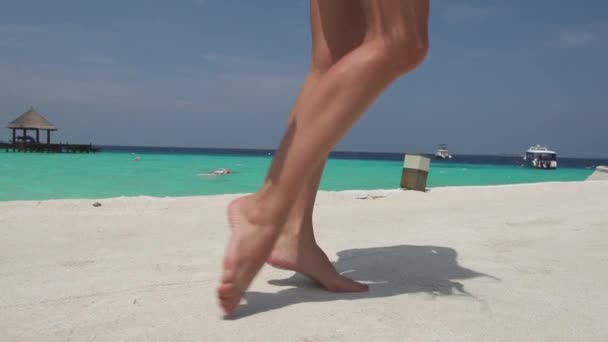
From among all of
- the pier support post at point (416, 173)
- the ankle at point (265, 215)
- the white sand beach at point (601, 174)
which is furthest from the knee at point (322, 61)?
the white sand beach at point (601, 174)

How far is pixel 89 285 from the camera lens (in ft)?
5.38

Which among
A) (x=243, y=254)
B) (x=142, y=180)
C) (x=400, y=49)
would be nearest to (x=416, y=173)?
(x=400, y=49)

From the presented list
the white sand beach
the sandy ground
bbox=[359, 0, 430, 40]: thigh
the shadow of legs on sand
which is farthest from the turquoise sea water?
bbox=[359, 0, 430, 40]: thigh

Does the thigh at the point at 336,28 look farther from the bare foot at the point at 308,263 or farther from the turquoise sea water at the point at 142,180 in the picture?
the turquoise sea water at the point at 142,180

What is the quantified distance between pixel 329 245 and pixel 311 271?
85 cm

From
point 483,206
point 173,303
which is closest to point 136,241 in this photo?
point 173,303

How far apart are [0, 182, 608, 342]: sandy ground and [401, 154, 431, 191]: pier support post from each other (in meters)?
2.81

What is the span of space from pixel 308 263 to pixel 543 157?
39832 mm

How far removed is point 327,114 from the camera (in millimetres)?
1393

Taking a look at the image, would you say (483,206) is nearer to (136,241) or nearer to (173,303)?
(136,241)

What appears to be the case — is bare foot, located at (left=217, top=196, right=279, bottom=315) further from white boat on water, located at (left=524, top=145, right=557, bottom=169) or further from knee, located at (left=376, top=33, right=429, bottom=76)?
white boat on water, located at (left=524, top=145, right=557, bottom=169)

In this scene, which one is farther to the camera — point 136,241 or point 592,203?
point 592,203

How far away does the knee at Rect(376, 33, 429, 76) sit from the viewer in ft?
4.61

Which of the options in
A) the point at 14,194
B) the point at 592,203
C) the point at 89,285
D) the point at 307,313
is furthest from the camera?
the point at 14,194
